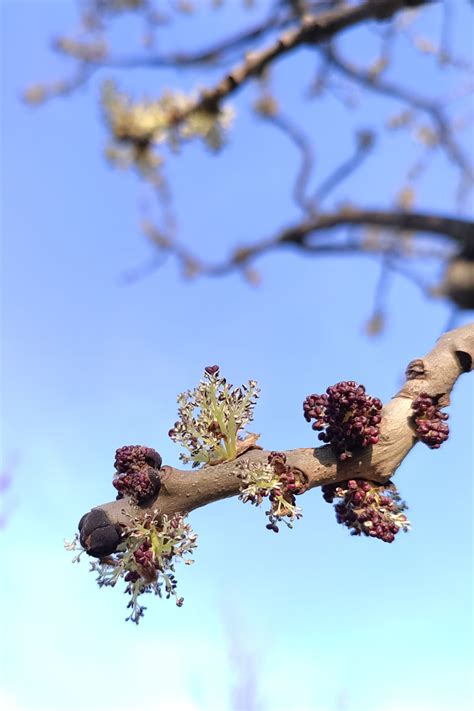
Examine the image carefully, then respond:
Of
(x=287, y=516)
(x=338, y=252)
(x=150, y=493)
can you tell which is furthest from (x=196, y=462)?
(x=338, y=252)

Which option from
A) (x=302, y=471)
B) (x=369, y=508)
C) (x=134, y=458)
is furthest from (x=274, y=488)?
(x=134, y=458)

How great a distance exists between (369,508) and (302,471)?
0.36 meters

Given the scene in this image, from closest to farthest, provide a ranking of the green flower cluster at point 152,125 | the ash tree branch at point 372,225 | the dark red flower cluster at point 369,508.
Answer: the ash tree branch at point 372,225 → the green flower cluster at point 152,125 → the dark red flower cluster at point 369,508

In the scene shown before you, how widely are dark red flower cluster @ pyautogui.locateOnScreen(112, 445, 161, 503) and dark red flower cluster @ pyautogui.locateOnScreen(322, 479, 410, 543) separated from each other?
844 mm

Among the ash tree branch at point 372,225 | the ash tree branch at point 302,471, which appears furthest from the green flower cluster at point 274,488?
the ash tree branch at point 372,225

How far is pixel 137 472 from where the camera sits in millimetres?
3271

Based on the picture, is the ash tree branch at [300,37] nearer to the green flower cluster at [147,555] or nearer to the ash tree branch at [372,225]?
the ash tree branch at [372,225]

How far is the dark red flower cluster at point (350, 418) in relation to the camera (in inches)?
124

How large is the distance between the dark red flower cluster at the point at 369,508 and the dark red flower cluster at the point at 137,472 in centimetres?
84

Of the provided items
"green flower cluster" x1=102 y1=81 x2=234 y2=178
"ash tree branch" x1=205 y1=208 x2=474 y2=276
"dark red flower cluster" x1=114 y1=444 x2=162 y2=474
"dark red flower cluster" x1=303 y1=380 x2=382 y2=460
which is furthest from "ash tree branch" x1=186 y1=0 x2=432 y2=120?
"dark red flower cluster" x1=114 y1=444 x2=162 y2=474

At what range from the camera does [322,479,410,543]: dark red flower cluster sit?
3.12m

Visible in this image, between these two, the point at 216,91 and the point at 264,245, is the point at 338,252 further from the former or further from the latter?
the point at 216,91

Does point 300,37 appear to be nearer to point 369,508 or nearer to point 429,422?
point 429,422

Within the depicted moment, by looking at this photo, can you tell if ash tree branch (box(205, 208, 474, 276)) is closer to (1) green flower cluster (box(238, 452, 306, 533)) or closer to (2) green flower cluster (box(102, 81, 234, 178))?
(2) green flower cluster (box(102, 81, 234, 178))
